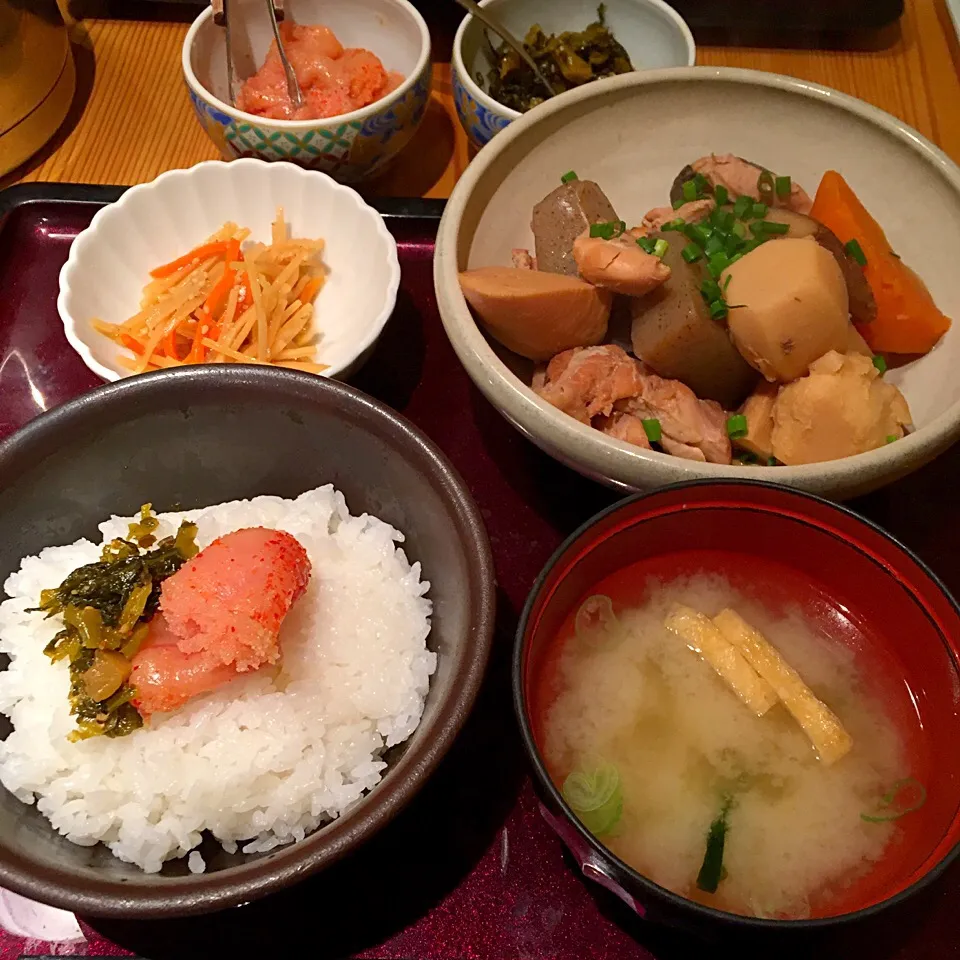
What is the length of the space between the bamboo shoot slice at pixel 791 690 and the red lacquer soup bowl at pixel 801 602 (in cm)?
9

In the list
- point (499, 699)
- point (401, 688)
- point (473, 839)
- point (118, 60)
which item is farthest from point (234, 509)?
point (118, 60)

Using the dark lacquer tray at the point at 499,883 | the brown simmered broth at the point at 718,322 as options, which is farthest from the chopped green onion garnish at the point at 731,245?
the dark lacquer tray at the point at 499,883

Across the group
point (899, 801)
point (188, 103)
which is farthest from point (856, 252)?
point (188, 103)

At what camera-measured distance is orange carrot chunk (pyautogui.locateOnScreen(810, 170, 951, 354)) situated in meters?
1.65

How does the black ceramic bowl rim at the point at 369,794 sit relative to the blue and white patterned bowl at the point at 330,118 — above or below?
below

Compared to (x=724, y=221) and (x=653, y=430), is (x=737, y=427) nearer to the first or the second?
(x=653, y=430)

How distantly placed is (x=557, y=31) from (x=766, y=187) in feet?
3.38

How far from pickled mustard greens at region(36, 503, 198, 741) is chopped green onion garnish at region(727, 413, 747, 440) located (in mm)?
993

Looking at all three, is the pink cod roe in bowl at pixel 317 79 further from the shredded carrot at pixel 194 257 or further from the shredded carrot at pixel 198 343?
the shredded carrot at pixel 198 343

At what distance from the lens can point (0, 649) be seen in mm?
1342

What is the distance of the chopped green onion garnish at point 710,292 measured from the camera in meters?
1.55

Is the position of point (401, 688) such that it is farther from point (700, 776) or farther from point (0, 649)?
point (0, 649)

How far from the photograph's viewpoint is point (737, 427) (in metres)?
1.57

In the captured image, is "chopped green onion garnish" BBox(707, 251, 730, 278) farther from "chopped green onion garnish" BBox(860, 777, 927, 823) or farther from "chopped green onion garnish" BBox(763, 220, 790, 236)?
"chopped green onion garnish" BBox(860, 777, 927, 823)
